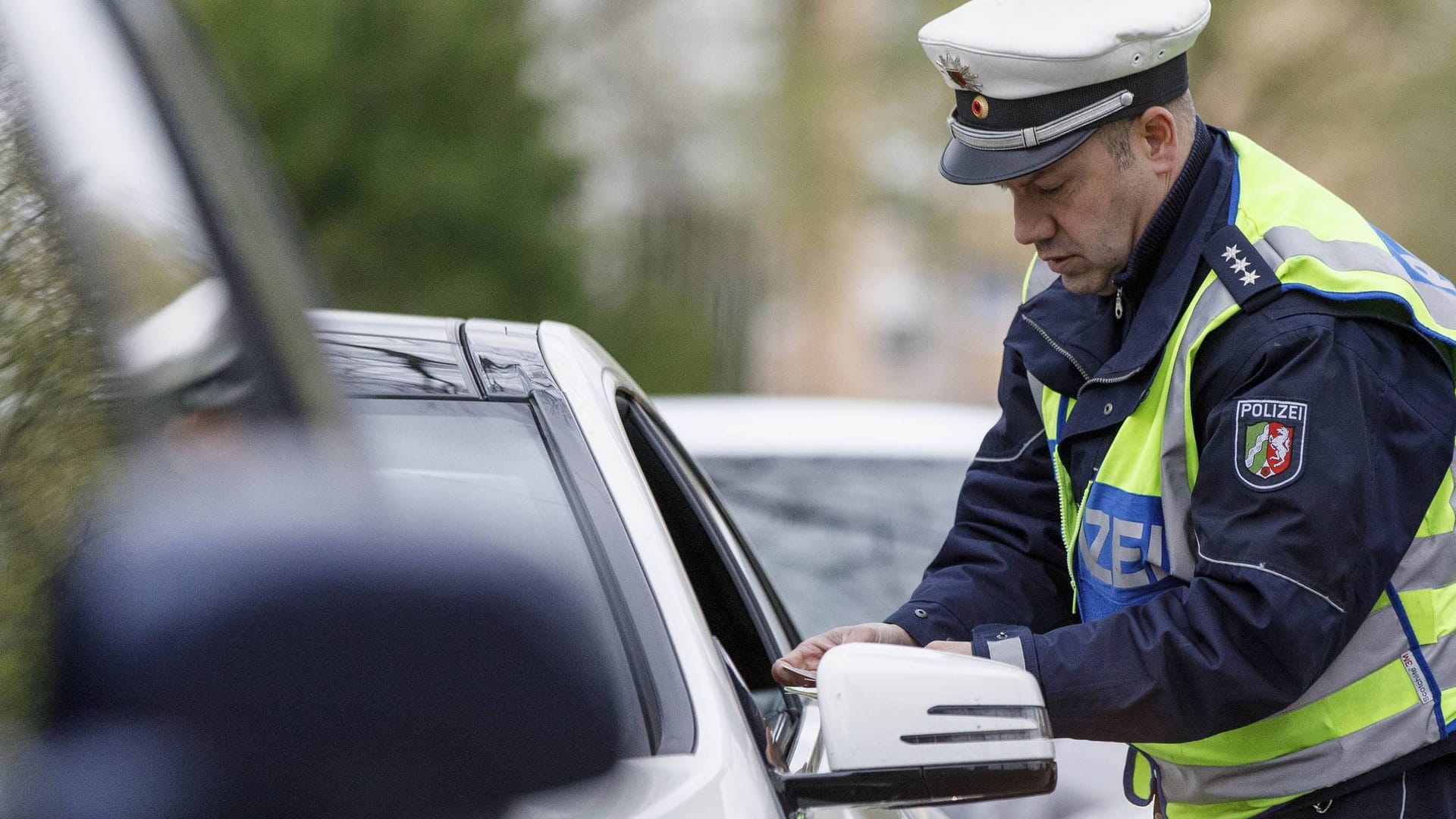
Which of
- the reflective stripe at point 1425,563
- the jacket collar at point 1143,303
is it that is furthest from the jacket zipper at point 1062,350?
the reflective stripe at point 1425,563

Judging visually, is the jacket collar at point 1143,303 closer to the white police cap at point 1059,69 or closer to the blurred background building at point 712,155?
the white police cap at point 1059,69

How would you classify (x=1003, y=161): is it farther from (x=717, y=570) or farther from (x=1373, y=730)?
(x=1373, y=730)

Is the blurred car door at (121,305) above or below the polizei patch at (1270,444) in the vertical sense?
above

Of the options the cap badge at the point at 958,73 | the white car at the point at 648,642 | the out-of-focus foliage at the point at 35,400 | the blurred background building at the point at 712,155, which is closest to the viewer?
the out-of-focus foliage at the point at 35,400

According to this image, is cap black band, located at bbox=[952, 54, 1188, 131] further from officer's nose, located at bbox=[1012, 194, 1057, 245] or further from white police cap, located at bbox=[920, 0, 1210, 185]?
officer's nose, located at bbox=[1012, 194, 1057, 245]

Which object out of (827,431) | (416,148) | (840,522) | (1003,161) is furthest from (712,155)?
(1003,161)

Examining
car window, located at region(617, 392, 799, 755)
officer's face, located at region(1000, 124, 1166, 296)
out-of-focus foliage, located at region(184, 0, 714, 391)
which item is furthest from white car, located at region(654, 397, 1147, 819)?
out-of-focus foliage, located at region(184, 0, 714, 391)

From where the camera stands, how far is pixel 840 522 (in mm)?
4289

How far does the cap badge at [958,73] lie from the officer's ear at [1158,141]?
22cm

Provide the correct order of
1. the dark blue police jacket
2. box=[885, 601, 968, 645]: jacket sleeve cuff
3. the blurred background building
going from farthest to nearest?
the blurred background building
box=[885, 601, 968, 645]: jacket sleeve cuff
the dark blue police jacket

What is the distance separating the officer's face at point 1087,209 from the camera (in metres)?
2.09

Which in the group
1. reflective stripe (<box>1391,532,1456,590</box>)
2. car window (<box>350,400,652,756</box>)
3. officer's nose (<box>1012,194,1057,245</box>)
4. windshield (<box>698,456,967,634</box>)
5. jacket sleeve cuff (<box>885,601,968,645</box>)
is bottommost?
windshield (<box>698,456,967,634</box>)

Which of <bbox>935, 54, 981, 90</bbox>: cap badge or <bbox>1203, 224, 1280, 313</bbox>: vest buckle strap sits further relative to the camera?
<bbox>935, 54, 981, 90</bbox>: cap badge

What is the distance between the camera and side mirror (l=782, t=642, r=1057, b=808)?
1.52 meters
